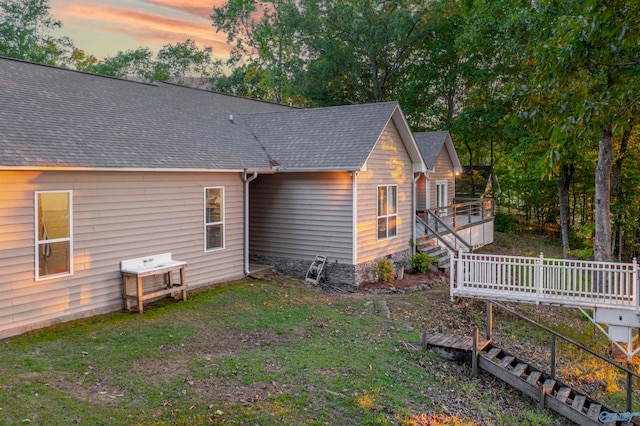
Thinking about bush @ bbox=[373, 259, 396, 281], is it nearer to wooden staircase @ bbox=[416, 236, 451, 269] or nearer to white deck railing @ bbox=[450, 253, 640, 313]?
white deck railing @ bbox=[450, 253, 640, 313]

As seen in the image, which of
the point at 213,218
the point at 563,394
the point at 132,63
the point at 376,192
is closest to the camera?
the point at 563,394

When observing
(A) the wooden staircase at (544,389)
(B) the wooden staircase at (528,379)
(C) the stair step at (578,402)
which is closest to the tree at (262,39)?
(B) the wooden staircase at (528,379)

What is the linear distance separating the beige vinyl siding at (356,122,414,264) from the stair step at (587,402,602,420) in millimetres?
6923

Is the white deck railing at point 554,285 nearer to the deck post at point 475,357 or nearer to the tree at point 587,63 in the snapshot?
the deck post at point 475,357

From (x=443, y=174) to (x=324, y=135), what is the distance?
1081 centimetres

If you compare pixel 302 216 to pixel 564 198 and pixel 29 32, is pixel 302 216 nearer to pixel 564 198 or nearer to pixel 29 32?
pixel 564 198

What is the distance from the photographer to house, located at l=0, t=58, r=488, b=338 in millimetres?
8578

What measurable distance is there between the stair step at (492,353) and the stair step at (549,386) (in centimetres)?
94

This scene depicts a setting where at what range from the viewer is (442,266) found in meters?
16.4

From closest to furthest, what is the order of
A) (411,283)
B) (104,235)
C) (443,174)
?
(104,235)
(411,283)
(443,174)

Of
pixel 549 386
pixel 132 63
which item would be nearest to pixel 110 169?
pixel 549 386

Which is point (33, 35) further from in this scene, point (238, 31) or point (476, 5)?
point (476, 5)

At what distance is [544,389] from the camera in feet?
26.2

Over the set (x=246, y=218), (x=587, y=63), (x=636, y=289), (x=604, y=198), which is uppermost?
(x=587, y=63)
